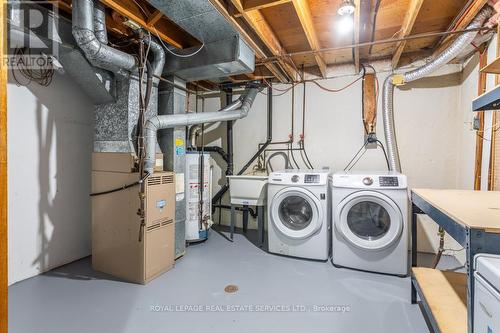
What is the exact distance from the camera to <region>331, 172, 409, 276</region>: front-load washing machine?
242cm

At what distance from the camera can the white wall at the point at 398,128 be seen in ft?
10.0

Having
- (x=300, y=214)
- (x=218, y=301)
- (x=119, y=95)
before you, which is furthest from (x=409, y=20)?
(x=218, y=301)

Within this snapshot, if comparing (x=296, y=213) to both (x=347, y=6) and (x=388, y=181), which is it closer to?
(x=388, y=181)

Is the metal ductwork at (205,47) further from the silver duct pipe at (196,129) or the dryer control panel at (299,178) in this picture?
the dryer control panel at (299,178)

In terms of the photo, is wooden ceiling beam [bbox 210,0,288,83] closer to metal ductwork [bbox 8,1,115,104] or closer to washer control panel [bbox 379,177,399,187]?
metal ductwork [bbox 8,1,115,104]

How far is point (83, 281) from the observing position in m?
2.33

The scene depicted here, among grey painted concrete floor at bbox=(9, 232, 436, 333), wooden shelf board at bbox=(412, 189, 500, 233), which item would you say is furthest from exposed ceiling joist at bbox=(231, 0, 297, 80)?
grey painted concrete floor at bbox=(9, 232, 436, 333)

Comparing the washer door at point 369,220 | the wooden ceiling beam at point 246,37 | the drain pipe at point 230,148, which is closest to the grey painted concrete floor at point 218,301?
the washer door at point 369,220

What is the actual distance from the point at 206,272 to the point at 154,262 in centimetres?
53

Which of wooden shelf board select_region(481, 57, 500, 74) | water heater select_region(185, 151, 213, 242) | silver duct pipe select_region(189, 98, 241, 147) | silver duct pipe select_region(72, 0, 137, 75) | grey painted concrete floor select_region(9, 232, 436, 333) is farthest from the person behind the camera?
silver duct pipe select_region(189, 98, 241, 147)

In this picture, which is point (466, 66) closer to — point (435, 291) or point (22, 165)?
point (435, 291)

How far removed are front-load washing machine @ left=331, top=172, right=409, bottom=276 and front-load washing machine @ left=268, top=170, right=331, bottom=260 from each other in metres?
0.13

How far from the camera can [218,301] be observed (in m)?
2.04

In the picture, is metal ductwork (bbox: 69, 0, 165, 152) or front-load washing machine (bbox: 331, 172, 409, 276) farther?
front-load washing machine (bbox: 331, 172, 409, 276)
